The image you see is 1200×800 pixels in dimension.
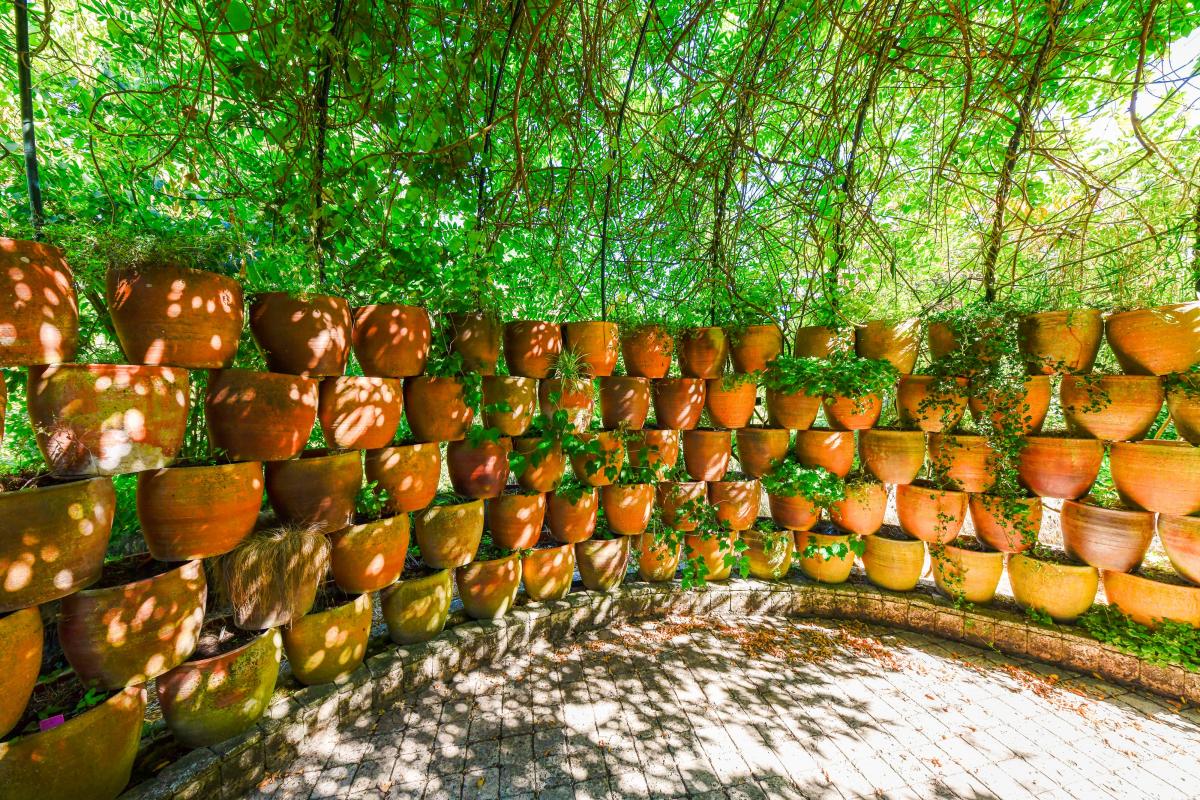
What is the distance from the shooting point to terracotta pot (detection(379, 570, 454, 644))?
2.33 m

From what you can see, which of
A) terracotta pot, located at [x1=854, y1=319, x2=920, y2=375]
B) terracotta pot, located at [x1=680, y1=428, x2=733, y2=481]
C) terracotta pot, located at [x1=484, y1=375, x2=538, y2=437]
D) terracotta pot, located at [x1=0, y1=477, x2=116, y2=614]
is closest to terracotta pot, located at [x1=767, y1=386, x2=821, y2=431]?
terracotta pot, located at [x1=680, y1=428, x2=733, y2=481]

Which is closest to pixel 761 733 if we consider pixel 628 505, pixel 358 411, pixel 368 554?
pixel 628 505

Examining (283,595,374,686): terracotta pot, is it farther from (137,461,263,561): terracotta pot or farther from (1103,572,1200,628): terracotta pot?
(1103,572,1200,628): terracotta pot

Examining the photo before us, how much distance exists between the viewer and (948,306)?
9.50 feet

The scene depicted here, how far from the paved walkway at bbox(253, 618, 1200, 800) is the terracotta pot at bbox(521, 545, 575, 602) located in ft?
1.05

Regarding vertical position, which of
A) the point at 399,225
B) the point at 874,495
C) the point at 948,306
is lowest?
the point at 874,495

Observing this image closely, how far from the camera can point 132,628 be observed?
1490mm

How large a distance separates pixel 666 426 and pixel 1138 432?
8.49ft

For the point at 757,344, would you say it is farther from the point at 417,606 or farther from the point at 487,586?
the point at 417,606

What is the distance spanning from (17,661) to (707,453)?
300 cm

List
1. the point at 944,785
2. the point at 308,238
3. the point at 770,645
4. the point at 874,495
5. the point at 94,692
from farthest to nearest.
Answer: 1. the point at 874,495
2. the point at 770,645
3. the point at 308,238
4. the point at 944,785
5. the point at 94,692

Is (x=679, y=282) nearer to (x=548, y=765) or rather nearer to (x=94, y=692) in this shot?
(x=548, y=765)

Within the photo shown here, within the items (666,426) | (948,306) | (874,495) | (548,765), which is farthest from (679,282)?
(548,765)

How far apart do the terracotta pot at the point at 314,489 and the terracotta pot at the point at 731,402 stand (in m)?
2.20
